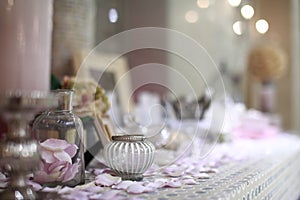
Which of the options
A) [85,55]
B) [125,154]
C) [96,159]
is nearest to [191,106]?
[85,55]

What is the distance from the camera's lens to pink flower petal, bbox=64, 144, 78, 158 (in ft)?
2.05

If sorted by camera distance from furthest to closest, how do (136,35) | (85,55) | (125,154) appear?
1. (136,35)
2. (85,55)
3. (125,154)

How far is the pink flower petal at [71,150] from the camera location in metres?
0.62

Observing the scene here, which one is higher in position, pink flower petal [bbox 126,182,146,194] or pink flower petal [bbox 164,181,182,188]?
pink flower petal [bbox 126,182,146,194]

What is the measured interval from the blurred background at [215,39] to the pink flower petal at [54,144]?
489mm

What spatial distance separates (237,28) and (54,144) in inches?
62.4

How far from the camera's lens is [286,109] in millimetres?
2104

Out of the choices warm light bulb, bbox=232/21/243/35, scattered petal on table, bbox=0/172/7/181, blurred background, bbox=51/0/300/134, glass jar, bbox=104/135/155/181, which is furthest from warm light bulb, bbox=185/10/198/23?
scattered petal on table, bbox=0/172/7/181

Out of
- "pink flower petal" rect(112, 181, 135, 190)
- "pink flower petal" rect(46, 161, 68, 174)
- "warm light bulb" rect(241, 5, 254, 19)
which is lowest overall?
"pink flower petal" rect(112, 181, 135, 190)

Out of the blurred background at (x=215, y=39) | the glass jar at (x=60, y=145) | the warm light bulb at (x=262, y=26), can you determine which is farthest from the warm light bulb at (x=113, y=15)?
the glass jar at (x=60, y=145)

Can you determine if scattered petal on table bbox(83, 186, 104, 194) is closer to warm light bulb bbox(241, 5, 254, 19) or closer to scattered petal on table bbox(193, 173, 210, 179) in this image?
scattered petal on table bbox(193, 173, 210, 179)

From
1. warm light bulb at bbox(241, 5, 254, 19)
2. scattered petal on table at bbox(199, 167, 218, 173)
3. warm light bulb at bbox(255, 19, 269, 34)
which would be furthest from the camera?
warm light bulb at bbox(255, 19, 269, 34)

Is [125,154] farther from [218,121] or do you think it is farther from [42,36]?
[218,121]

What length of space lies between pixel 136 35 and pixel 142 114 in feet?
1.28
